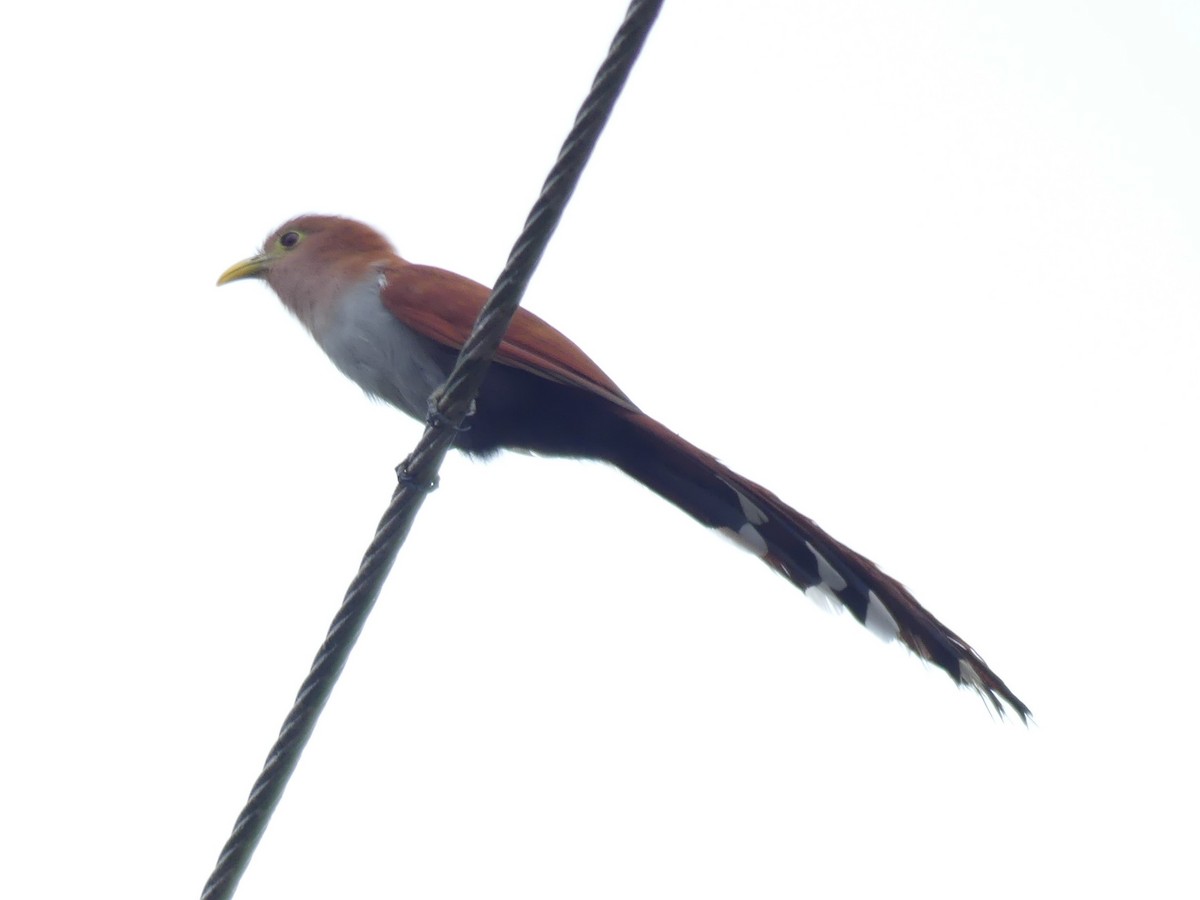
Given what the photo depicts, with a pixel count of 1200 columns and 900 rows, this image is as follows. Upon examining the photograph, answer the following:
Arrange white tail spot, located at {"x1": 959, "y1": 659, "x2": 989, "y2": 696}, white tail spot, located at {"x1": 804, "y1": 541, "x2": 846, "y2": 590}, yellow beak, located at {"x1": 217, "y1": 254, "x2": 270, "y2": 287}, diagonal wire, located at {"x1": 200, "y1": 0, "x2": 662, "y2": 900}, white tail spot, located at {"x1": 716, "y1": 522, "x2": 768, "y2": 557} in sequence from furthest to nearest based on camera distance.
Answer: yellow beak, located at {"x1": 217, "y1": 254, "x2": 270, "y2": 287} → white tail spot, located at {"x1": 716, "y1": 522, "x2": 768, "y2": 557} → white tail spot, located at {"x1": 804, "y1": 541, "x2": 846, "y2": 590} → white tail spot, located at {"x1": 959, "y1": 659, "x2": 989, "y2": 696} → diagonal wire, located at {"x1": 200, "y1": 0, "x2": 662, "y2": 900}

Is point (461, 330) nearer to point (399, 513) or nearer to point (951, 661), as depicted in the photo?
point (399, 513)

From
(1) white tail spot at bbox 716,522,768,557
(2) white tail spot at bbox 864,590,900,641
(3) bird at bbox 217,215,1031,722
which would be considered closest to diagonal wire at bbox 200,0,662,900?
(3) bird at bbox 217,215,1031,722

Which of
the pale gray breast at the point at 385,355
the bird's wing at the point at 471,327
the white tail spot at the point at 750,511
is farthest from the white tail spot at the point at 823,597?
the pale gray breast at the point at 385,355

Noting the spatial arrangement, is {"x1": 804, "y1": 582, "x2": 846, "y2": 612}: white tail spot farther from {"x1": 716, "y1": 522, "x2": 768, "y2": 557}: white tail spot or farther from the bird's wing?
the bird's wing

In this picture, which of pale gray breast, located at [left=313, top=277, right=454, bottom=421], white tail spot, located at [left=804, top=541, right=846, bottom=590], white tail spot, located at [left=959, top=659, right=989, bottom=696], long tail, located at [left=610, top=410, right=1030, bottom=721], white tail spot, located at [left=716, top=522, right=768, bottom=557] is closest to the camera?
white tail spot, located at [left=959, top=659, right=989, bottom=696]

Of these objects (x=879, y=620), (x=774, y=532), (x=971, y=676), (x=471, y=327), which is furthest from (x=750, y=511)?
(x=471, y=327)

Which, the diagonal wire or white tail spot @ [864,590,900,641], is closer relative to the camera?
the diagonal wire

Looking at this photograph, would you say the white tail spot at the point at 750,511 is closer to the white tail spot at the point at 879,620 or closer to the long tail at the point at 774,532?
the long tail at the point at 774,532
